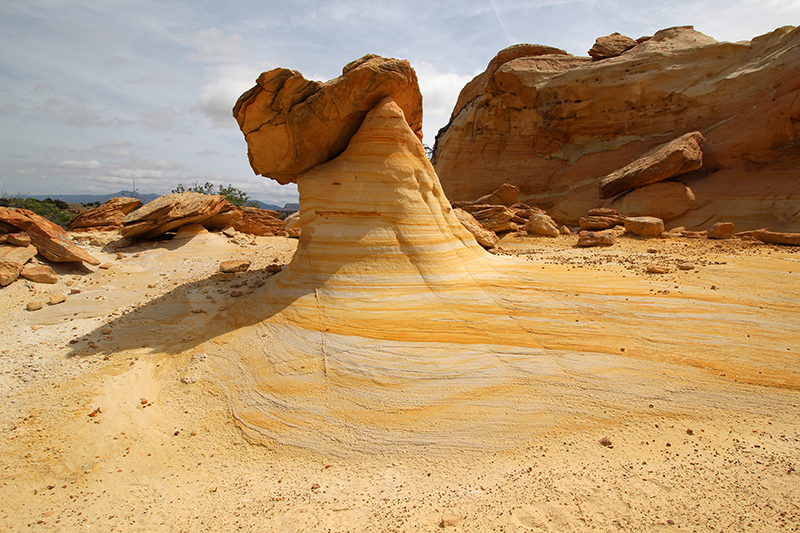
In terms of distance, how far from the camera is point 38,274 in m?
7.06

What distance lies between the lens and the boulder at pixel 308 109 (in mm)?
5578

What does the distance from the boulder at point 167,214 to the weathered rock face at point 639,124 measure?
1502 cm

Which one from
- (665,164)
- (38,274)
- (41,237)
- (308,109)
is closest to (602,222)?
(665,164)

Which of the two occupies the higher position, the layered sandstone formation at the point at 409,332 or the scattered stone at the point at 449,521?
the layered sandstone formation at the point at 409,332

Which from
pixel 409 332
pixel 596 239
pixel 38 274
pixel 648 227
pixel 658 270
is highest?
pixel 648 227

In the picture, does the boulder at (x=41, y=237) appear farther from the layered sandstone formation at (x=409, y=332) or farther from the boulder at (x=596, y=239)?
the boulder at (x=596, y=239)

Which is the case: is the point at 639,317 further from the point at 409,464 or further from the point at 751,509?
the point at 409,464

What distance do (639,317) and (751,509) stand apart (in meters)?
2.27

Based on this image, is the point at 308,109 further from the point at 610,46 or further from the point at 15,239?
the point at 610,46

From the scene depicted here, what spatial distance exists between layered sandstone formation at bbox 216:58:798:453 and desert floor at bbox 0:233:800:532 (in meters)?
0.18

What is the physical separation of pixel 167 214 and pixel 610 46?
21380 mm

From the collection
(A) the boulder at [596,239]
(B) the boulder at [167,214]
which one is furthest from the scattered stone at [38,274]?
(A) the boulder at [596,239]

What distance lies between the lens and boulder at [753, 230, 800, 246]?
775 centimetres

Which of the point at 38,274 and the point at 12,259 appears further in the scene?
the point at 38,274
